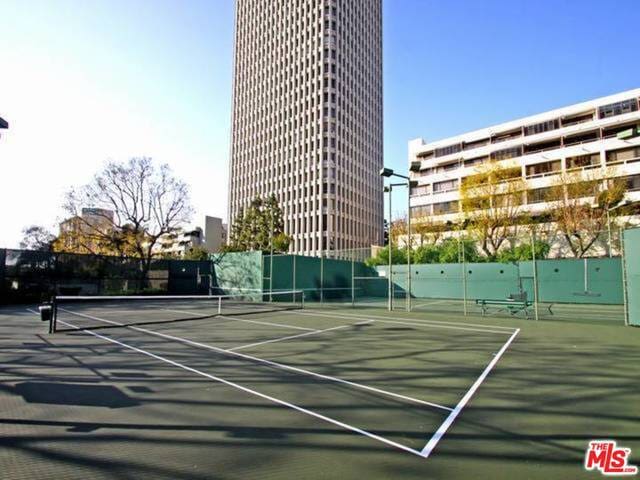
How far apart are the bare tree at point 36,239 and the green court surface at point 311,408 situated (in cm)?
3978

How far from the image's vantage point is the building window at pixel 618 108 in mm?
42594

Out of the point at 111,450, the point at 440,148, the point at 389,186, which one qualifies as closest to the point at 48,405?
the point at 111,450

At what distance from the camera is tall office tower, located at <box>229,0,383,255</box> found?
2955 inches

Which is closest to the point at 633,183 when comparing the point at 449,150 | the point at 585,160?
the point at 585,160

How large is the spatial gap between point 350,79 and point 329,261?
209 feet

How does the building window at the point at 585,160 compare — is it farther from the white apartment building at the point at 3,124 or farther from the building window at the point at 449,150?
the white apartment building at the point at 3,124

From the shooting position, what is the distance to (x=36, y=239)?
46031mm

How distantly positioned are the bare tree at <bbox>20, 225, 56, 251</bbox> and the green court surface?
130 ft

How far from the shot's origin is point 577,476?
3240mm

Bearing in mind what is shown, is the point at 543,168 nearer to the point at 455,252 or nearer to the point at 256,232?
the point at 455,252

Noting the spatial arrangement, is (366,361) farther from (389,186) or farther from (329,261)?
(329,261)

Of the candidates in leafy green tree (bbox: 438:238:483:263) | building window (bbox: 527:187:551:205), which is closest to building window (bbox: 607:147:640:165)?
building window (bbox: 527:187:551:205)

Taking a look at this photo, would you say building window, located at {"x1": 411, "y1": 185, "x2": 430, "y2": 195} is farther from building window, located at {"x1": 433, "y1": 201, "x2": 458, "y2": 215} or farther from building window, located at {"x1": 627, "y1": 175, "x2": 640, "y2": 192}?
building window, located at {"x1": 627, "y1": 175, "x2": 640, "y2": 192}

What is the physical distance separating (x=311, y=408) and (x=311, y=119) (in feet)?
254
